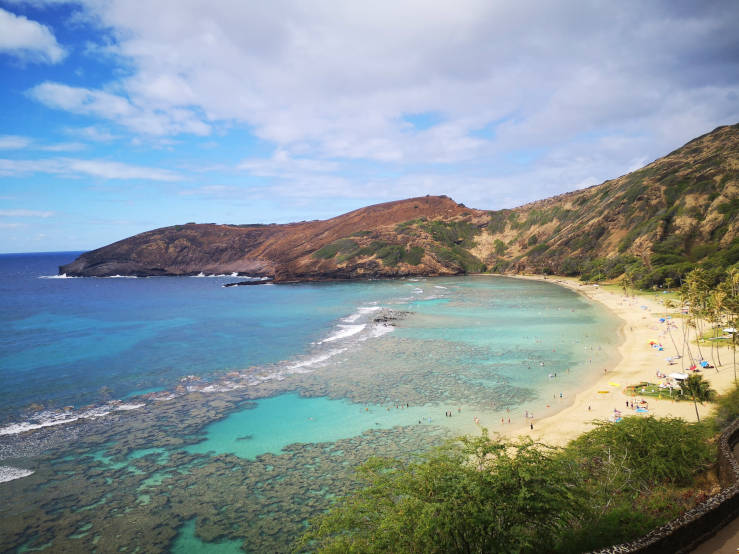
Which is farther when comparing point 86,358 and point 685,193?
point 685,193

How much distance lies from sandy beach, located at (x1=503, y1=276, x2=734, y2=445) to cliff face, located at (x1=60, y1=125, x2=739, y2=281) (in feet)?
150

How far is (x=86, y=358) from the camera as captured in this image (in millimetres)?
51625

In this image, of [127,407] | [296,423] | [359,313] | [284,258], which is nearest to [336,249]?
[284,258]

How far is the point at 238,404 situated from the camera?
3728cm

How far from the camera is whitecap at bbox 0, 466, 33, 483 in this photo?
2495 centimetres

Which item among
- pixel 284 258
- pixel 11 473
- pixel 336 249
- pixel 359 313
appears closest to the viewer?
pixel 11 473

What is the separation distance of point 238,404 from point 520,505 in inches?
1128

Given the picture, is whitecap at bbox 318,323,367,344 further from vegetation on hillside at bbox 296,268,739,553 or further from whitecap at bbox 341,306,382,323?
vegetation on hillside at bbox 296,268,739,553

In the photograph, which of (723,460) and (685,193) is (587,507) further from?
(685,193)

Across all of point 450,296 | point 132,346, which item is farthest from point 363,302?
point 132,346

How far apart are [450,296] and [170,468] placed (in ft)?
270

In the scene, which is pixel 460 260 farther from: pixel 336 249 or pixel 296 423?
pixel 296 423

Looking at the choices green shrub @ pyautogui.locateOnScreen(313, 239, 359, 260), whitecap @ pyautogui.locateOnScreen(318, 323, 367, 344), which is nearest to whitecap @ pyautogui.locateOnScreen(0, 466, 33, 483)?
whitecap @ pyautogui.locateOnScreen(318, 323, 367, 344)

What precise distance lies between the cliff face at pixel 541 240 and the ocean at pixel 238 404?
4184cm
